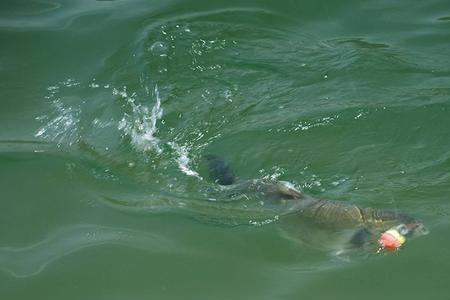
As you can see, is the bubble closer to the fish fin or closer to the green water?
the green water

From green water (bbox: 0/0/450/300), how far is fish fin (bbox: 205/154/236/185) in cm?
8

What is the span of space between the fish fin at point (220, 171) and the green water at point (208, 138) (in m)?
0.08

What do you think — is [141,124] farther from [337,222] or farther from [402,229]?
[402,229]

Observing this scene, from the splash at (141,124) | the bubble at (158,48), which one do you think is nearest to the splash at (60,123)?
the splash at (141,124)

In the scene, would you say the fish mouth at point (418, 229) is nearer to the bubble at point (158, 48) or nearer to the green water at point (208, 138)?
the green water at point (208, 138)

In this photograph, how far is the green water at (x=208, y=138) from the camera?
14.0 feet

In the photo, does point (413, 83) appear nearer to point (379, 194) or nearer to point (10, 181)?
point (379, 194)

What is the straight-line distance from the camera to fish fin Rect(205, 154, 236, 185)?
533cm

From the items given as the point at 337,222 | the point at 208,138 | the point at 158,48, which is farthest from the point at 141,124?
the point at 337,222

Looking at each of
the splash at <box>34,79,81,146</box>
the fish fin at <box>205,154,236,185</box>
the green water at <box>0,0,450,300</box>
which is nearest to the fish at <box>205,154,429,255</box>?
the green water at <box>0,0,450,300</box>

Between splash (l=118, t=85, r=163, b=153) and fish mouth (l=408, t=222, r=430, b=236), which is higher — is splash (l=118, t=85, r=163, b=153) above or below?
above

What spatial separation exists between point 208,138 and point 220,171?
25.6 inches

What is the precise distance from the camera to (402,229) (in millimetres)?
4414

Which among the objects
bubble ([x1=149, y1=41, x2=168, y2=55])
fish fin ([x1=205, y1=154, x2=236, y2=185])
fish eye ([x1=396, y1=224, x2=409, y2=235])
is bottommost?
fish fin ([x1=205, y1=154, x2=236, y2=185])
